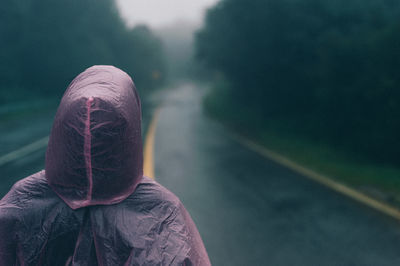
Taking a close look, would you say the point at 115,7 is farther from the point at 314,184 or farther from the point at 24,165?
the point at 314,184

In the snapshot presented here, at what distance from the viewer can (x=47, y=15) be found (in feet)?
66.0

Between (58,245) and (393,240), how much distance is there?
4.75 metres

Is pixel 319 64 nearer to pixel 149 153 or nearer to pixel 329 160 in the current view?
pixel 329 160

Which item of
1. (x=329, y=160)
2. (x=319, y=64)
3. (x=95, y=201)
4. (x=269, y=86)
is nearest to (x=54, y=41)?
(x=269, y=86)

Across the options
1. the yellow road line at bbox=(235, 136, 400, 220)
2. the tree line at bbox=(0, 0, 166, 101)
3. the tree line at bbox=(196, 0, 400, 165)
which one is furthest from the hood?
the tree line at bbox=(0, 0, 166, 101)

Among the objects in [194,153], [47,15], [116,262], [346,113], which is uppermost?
[47,15]

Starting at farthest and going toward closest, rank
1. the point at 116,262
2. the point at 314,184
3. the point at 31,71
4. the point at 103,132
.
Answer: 1. the point at 31,71
2. the point at 314,184
3. the point at 116,262
4. the point at 103,132

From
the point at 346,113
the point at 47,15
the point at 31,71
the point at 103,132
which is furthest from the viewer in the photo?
the point at 31,71

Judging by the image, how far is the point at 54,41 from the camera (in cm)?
2128

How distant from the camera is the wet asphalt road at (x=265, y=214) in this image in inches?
183

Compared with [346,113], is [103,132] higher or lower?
higher

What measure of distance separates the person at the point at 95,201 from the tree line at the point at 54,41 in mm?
11610

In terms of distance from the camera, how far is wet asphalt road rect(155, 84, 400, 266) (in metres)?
4.63

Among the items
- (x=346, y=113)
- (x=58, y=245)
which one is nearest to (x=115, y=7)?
(x=346, y=113)
